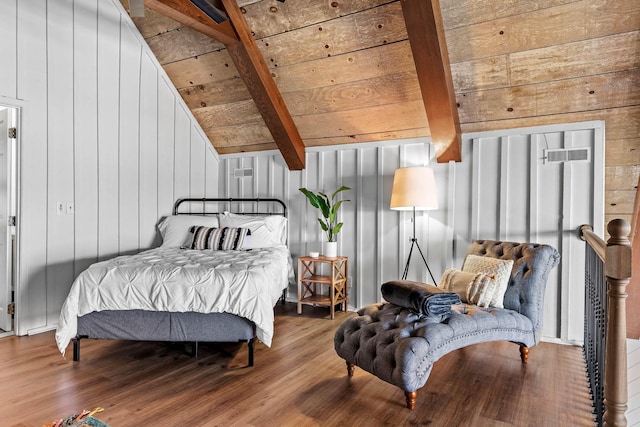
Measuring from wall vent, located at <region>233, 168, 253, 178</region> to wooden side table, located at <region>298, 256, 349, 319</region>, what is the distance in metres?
1.43

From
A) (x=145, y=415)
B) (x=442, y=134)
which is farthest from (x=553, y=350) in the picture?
(x=145, y=415)

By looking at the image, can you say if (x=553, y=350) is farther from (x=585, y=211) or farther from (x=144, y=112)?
(x=144, y=112)

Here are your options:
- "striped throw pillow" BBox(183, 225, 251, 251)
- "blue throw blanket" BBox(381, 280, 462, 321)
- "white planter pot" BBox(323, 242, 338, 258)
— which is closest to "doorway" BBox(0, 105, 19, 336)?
"striped throw pillow" BBox(183, 225, 251, 251)

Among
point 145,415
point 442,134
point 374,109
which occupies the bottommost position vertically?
point 145,415

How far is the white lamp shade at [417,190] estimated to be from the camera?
11.1 ft

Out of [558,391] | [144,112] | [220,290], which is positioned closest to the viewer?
[558,391]

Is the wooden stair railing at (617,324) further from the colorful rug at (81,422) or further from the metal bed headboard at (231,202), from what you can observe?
the metal bed headboard at (231,202)

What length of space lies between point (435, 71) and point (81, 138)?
3.24 metres

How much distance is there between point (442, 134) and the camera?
3408 millimetres

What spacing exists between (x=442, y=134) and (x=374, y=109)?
0.71 metres

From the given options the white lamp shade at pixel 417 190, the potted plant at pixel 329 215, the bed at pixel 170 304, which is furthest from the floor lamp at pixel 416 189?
the bed at pixel 170 304

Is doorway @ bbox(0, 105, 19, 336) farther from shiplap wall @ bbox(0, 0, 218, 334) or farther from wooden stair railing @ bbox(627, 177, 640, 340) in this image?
wooden stair railing @ bbox(627, 177, 640, 340)

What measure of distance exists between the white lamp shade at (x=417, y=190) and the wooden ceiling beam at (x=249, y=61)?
1.43 m

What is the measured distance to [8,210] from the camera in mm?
3367
